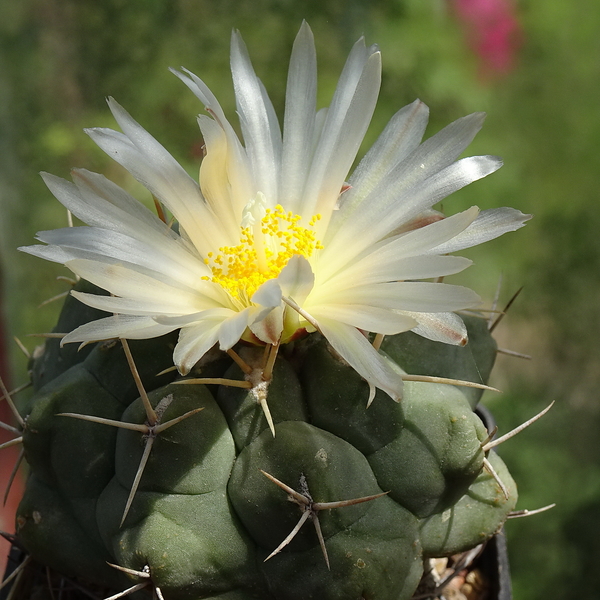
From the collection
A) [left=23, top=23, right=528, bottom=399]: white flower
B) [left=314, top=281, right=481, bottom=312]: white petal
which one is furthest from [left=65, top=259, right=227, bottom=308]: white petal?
[left=314, top=281, right=481, bottom=312]: white petal

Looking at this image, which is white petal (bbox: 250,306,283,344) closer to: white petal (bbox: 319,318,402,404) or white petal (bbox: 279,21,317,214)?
white petal (bbox: 319,318,402,404)

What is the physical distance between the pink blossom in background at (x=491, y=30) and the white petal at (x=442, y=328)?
4.38 feet

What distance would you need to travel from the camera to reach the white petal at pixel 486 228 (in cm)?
53

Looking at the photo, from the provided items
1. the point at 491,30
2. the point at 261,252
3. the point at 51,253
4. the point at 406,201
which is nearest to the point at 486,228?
the point at 406,201

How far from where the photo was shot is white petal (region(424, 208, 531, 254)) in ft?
1.75

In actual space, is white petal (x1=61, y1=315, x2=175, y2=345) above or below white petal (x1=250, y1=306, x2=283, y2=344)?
below

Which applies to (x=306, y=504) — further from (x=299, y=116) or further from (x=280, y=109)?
(x=280, y=109)

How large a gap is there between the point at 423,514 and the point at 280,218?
0.85ft

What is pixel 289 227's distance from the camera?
59 cm

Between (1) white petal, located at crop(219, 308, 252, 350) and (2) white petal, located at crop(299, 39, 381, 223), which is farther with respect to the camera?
(2) white petal, located at crop(299, 39, 381, 223)

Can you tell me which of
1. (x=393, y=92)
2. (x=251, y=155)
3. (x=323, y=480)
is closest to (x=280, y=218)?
(x=251, y=155)

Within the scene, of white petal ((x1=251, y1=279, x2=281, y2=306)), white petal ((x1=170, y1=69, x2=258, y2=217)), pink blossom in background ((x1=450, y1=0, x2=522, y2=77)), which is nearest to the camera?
white petal ((x1=251, y1=279, x2=281, y2=306))

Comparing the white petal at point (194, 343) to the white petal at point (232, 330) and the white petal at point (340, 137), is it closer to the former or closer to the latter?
the white petal at point (232, 330)

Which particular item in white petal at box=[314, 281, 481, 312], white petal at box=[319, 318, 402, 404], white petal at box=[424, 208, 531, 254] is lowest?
white petal at box=[319, 318, 402, 404]
